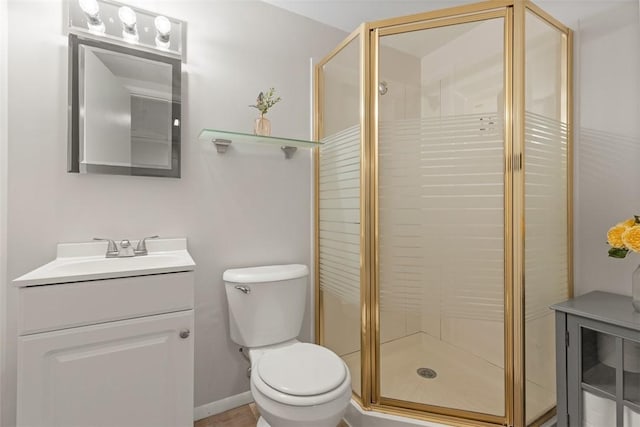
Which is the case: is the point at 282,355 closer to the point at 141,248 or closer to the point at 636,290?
the point at 141,248

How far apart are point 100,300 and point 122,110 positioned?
3.11ft

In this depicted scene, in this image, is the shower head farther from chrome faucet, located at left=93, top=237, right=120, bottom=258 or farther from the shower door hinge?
chrome faucet, located at left=93, top=237, right=120, bottom=258

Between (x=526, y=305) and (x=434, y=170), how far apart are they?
0.73 m

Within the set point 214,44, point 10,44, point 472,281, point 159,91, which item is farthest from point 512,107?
point 10,44

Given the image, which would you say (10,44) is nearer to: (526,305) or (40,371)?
(40,371)

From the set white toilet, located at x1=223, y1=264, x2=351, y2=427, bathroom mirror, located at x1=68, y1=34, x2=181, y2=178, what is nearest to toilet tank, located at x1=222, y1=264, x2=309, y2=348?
white toilet, located at x1=223, y1=264, x2=351, y2=427

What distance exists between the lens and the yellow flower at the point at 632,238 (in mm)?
1152

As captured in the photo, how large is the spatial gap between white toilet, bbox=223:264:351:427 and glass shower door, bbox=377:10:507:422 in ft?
1.46

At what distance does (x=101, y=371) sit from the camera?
3.72 ft

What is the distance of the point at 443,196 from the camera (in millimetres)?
1466

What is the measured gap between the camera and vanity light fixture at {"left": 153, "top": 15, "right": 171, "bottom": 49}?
1.55 meters

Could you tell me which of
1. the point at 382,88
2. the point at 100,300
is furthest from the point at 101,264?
the point at 382,88

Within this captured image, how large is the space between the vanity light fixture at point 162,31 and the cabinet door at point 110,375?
1362mm

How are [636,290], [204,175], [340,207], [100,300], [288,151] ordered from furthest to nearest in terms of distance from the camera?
[288,151]
[340,207]
[204,175]
[636,290]
[100,300]
